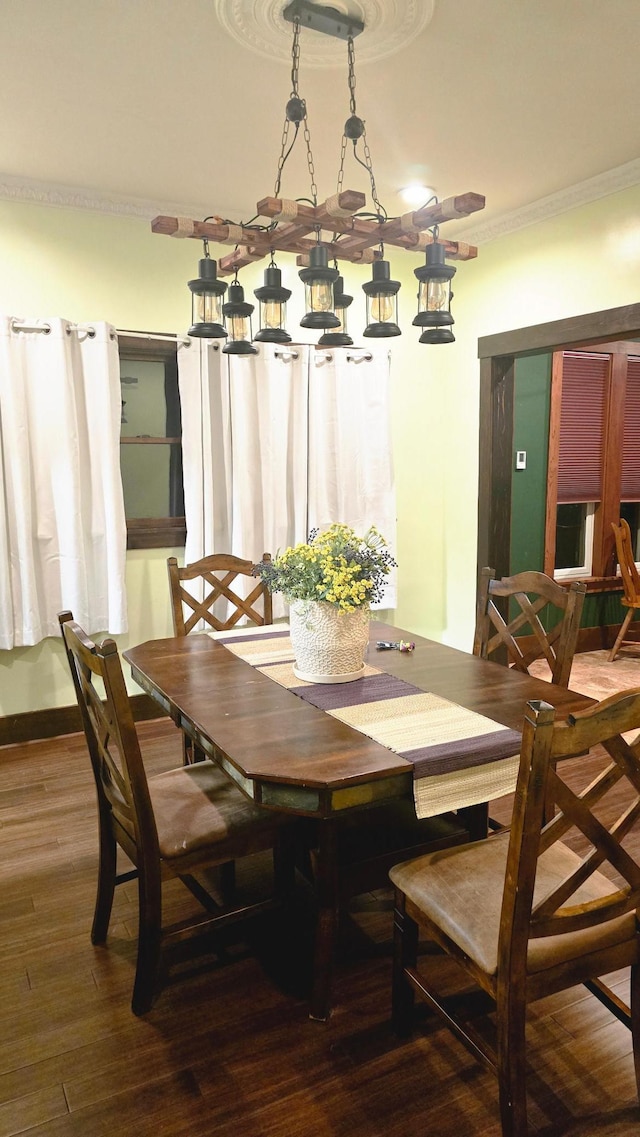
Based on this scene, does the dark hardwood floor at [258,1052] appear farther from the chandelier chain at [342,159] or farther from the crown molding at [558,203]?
the crown molding at [558,203]

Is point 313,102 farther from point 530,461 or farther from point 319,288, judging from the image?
point 530,461

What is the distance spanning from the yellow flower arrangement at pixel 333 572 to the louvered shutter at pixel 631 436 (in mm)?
4138

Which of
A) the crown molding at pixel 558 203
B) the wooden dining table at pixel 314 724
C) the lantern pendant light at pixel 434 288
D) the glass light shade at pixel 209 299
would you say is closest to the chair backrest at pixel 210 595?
the wooden dining table at pixel 314 724

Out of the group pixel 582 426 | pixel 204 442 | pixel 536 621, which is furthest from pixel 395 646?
pixel 582 426

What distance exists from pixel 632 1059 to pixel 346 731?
3.37ft

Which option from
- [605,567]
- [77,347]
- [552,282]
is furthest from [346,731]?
[605,567]

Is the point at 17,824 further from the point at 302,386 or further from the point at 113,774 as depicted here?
the point at 302,386

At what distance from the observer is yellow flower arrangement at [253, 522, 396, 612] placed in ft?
7.17

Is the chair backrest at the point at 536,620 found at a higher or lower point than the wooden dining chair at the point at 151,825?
higher

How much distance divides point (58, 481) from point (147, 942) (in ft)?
7.86

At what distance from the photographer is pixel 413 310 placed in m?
4.61

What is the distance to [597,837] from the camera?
4.58 feet

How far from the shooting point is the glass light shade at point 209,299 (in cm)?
222

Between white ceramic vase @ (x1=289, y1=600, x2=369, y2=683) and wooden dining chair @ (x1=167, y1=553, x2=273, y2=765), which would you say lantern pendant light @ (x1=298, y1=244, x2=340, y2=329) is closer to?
white ceramic vase @ (x1=289, y1=600, x2=369, y2=683)
